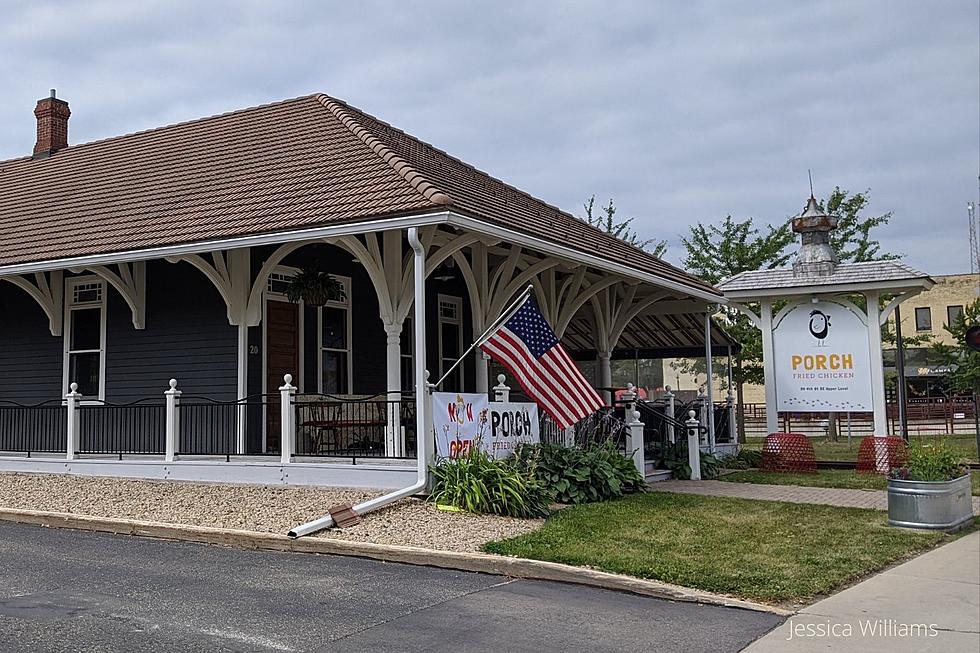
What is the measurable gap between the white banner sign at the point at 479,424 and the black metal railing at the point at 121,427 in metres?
5.13

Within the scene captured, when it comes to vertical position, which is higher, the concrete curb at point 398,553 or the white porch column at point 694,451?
the white porch column at point 694,451

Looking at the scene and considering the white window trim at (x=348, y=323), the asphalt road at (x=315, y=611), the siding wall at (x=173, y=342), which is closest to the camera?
the asphalt road at (x=315, y=611)

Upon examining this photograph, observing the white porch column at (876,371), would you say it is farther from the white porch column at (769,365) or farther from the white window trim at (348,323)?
the white window trim at (348,323)

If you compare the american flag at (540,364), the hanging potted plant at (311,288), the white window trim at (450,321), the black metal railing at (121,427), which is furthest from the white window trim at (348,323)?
the american flag at (540,364)

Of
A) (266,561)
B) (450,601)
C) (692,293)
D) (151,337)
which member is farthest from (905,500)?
(151,337)

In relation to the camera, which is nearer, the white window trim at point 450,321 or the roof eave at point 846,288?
the roof eave at point 846,288

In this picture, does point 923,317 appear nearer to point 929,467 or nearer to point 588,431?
point 588,431

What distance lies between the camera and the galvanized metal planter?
10.3 metres

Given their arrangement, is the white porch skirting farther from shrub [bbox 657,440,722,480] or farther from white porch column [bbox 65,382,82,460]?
shrub [bbox 657,440,722,480]

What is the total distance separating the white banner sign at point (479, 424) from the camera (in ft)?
38.0

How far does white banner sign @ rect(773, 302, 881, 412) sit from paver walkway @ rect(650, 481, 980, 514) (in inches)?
132

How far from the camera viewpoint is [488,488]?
Answer: 432 inches

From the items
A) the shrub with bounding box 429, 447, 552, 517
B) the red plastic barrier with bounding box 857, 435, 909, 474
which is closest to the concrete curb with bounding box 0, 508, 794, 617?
the shrub with bounding box 429, 447, 552, 517

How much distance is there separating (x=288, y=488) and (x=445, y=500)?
246 cm
